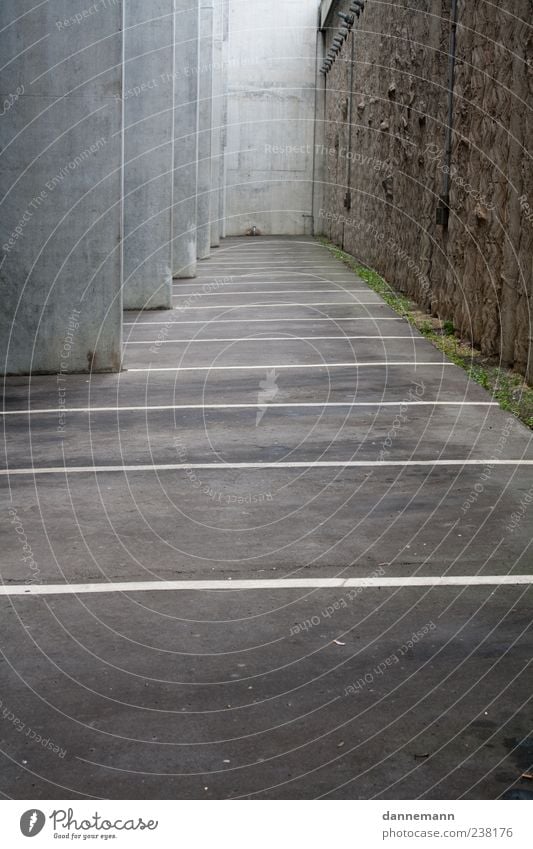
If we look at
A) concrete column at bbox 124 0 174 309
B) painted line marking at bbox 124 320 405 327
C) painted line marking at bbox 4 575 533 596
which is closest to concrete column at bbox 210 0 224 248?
concrete column at bbox 124 0 174 309

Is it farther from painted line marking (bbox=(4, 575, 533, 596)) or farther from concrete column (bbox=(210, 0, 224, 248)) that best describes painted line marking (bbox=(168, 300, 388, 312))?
concrete column (bbox=(210, 0, 224, 248))

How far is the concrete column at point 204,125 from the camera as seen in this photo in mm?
26734

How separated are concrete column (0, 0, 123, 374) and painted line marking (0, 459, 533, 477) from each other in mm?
4044

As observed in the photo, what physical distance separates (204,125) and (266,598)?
24.0 m

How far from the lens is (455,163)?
1462 centimetres

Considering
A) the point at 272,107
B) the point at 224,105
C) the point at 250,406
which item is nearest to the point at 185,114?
the point at 250,406

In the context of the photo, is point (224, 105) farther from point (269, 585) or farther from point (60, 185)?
point (269, 585)

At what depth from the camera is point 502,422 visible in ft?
31.7

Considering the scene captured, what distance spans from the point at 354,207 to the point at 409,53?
9.20 meters

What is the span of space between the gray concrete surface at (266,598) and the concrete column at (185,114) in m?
10.5

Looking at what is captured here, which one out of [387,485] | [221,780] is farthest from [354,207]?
[221,780]

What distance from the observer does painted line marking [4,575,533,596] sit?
5.66m

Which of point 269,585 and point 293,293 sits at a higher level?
point 269,585

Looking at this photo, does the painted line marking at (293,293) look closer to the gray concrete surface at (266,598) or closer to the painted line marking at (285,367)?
the painted line marking at (285,367)
